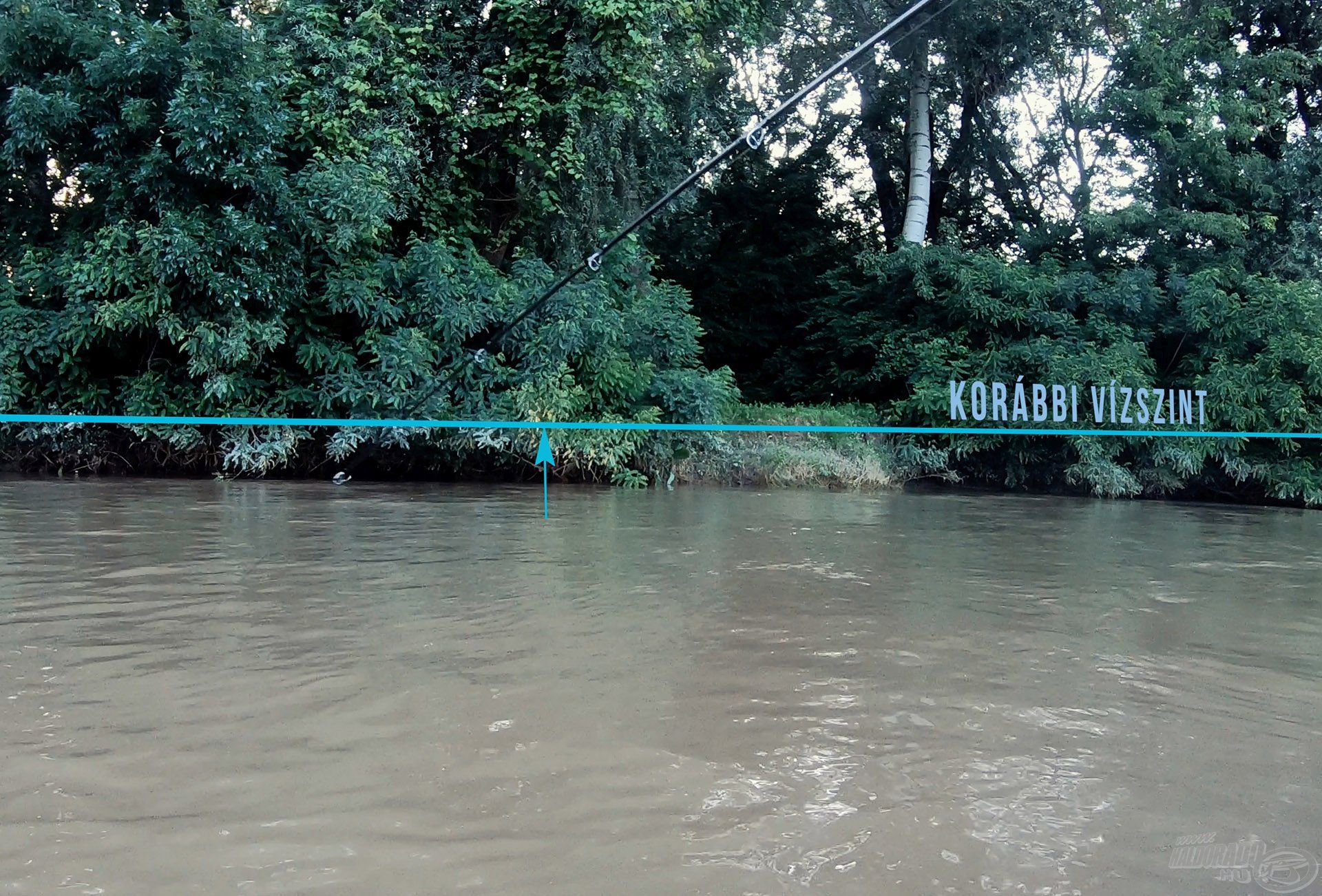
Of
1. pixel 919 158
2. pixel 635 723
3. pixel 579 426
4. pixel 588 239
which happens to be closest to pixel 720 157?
pixel 635 723

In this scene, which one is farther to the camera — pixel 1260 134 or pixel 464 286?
pixel 1260 134

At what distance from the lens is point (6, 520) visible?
25.3 ft

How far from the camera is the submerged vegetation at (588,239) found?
11594 mm

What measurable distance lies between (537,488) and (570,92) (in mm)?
4967

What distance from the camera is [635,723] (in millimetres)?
3379

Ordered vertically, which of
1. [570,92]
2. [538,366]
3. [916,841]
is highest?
[570,92]

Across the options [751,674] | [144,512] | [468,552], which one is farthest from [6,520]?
[751,674]

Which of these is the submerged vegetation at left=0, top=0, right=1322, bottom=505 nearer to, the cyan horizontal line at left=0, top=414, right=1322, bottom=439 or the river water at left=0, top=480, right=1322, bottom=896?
the cyan horizontal line at left=0, top=414, right=1322, bottom=439

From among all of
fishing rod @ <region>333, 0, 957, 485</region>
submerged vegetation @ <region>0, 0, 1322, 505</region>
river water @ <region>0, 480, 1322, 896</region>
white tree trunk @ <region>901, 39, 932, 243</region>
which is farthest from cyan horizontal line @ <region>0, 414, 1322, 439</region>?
white tree trunk @ <region>901, 39, 932, 243</region>

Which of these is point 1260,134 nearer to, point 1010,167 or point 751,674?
point 1010,167

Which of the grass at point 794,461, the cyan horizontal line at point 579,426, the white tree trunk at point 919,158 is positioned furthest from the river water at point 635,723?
the white tree trunk at point 919,158

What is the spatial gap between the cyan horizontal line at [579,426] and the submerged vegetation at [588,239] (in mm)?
158

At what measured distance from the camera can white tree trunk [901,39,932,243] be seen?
18125 mm

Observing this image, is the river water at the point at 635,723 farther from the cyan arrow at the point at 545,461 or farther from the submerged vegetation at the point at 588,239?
the submerged vegetation at the point at 588,239
